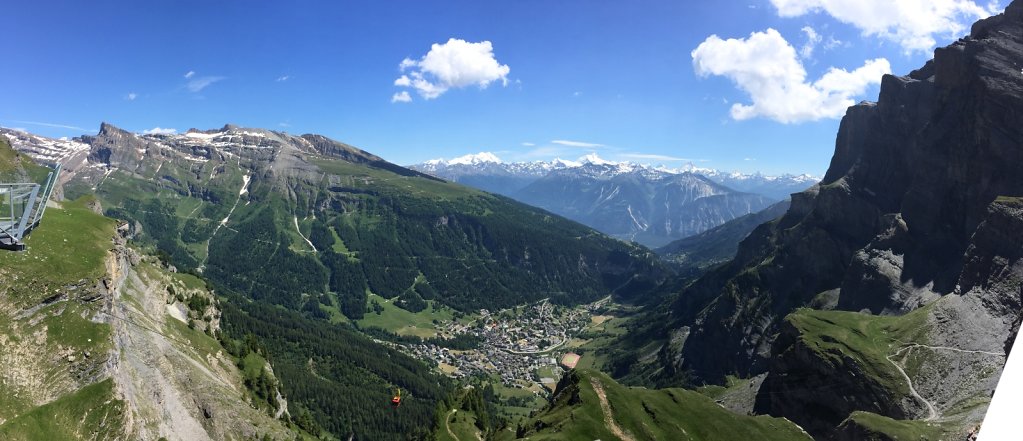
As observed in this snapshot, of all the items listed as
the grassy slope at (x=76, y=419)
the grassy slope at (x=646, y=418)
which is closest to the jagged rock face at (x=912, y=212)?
the grassy slope at (x=646, y=418)

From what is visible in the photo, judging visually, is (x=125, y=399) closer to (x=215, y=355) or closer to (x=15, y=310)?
(x=15, y=310)

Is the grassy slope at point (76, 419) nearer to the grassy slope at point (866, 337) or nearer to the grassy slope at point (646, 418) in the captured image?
the grassy slope at point (646, 418)

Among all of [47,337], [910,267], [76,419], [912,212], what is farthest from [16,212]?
[912,212]

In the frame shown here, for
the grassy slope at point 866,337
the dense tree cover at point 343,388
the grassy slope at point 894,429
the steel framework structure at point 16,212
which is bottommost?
the dense tree cover at point 343,388

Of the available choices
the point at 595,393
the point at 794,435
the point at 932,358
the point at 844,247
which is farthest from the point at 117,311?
the point at 844,247

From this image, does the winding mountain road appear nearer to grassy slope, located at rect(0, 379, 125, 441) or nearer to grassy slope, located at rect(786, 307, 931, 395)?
grassy slope, located at rect(786, 307, 931, 395)

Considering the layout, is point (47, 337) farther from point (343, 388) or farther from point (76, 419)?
point (343, 388)
